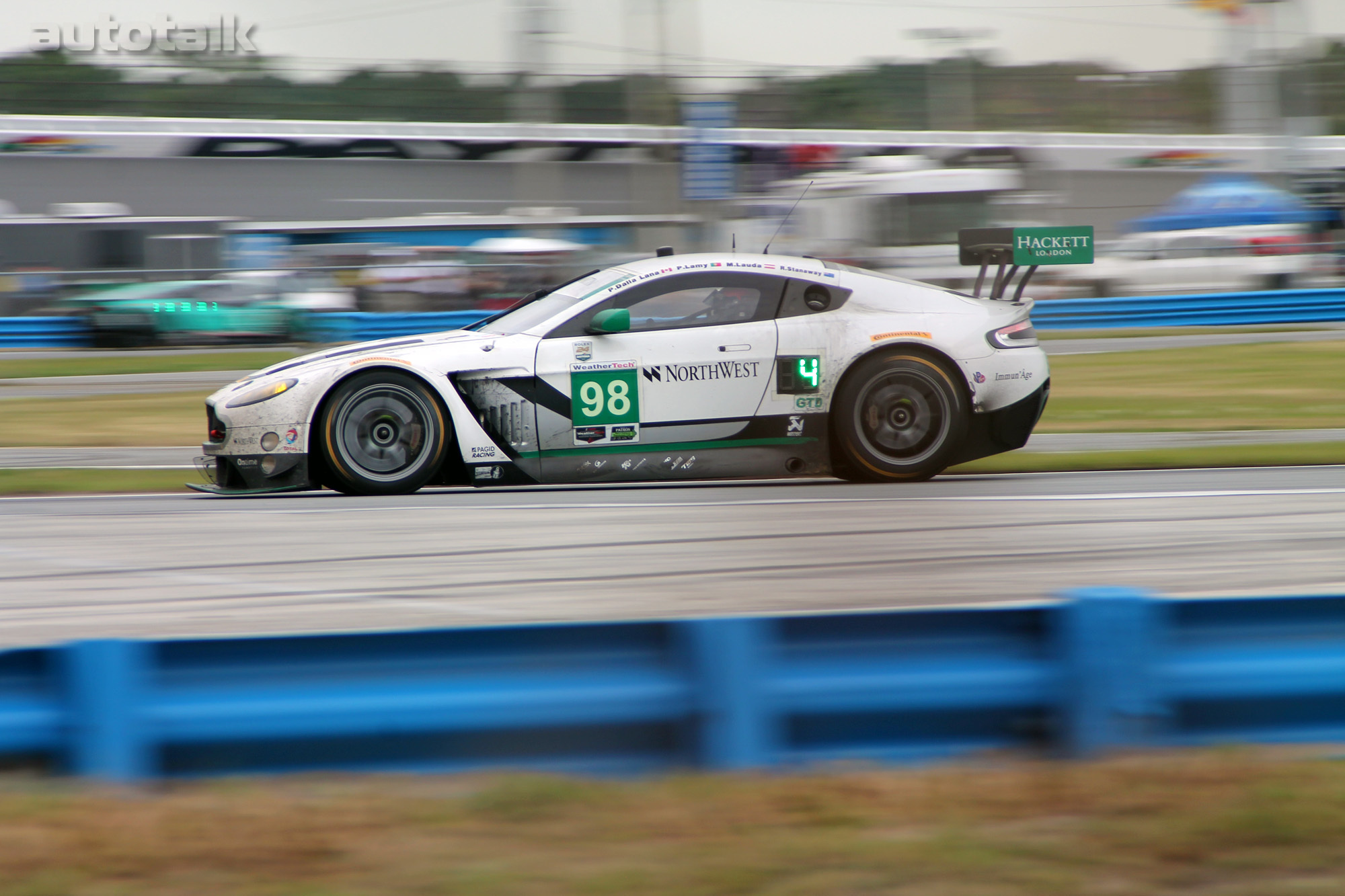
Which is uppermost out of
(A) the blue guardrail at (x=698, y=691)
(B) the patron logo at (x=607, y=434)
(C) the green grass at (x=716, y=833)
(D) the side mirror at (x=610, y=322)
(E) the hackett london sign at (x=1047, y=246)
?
(E) the hackett london sign at (x=1047, y=246)

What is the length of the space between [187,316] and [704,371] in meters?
17.0

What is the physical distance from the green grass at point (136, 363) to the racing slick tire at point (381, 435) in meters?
10.0

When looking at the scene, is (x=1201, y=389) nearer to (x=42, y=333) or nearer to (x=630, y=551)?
(x=630, y=551)

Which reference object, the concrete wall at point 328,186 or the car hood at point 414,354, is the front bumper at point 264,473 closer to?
the car hood at point 414,354

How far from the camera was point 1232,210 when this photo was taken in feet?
94.3

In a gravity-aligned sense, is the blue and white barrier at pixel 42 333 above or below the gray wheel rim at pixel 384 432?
above

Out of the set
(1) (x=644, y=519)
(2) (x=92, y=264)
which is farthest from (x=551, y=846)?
(2) (x=92, y=264)

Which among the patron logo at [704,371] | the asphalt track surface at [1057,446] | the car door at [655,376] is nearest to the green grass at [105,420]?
the asphalt track surface at [1057,446]

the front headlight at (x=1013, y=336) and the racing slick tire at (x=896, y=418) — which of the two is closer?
the racing slick tire at (x=896, y=418)

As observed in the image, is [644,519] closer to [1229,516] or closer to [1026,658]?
[1229,516]

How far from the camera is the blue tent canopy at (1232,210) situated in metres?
28.4

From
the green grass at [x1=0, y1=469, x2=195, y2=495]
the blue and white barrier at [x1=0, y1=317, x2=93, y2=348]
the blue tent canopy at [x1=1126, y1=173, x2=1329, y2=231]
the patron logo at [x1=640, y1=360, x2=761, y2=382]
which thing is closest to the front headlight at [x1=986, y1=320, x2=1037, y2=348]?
the patron logo at [x1=640, y1=360, x2=761, y2=382]

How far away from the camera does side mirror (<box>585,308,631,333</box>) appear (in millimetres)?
6918

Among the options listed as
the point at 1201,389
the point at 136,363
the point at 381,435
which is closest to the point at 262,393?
the point at 381,435
